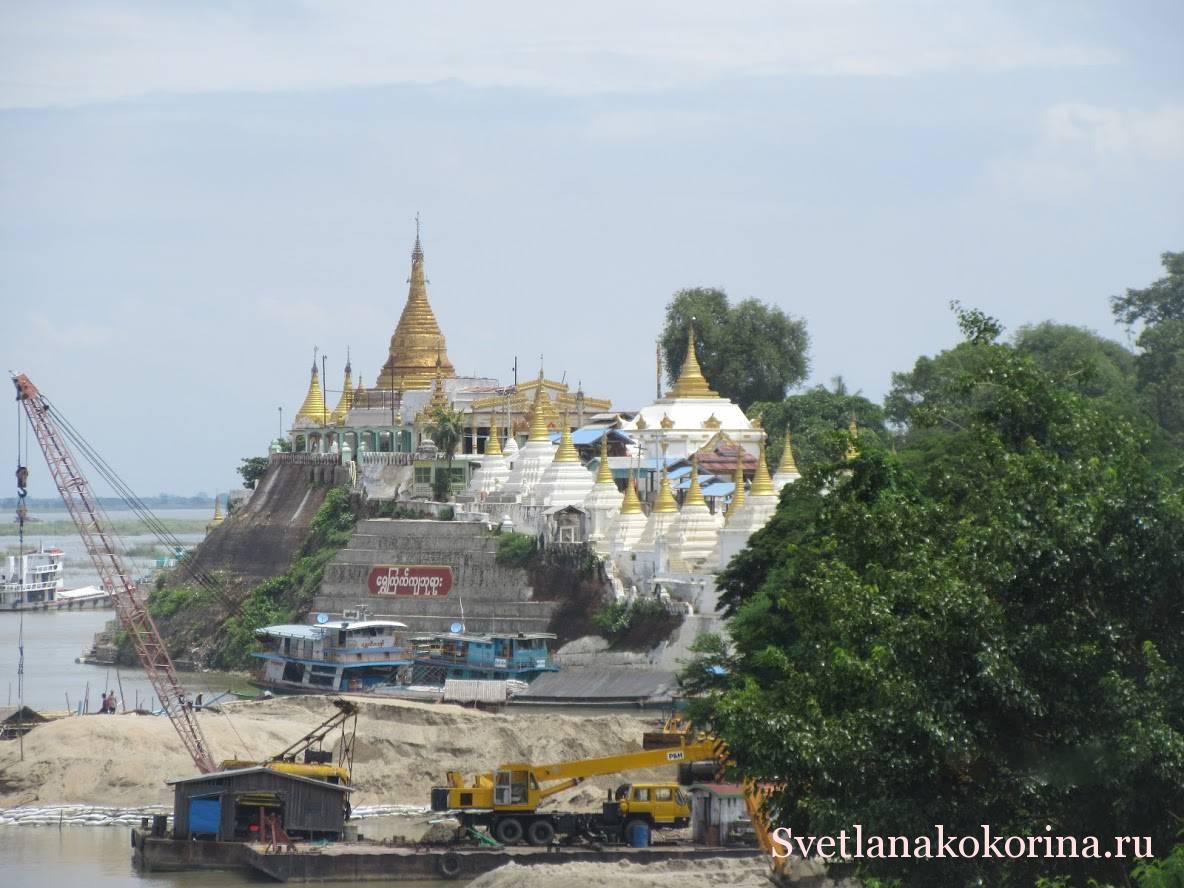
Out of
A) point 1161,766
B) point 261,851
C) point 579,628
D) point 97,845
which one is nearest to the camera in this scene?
point 1161,766

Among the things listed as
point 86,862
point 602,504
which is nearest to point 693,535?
point 602,504

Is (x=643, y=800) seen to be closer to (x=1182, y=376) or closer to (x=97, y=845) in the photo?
(x=97, y=845)

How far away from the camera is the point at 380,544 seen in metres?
84.5

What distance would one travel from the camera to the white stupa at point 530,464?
85938 mm

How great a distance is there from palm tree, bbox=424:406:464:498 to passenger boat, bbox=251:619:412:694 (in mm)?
17237

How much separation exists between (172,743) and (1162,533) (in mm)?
30177

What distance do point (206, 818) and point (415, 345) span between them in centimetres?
6729

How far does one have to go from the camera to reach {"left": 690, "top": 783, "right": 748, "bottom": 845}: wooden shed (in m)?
43.3

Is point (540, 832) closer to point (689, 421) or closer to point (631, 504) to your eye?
point (631, 504)

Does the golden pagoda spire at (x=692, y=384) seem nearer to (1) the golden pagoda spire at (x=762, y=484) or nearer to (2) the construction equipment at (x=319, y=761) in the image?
(1) the golden pagoda spire at (x=762, y=484)

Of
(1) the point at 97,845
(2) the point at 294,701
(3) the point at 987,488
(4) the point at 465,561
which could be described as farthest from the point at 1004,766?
(4) the point at 465,561

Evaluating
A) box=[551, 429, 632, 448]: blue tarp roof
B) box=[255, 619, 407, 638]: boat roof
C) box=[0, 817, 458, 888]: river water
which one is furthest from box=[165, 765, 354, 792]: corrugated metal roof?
box=[551, 429, 632, 448]: blue tarp roof

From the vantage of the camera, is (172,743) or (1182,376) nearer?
(172,743)

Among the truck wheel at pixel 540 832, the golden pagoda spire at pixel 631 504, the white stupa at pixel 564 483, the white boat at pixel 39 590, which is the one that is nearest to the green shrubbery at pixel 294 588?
the white stupa at pixel 564 483
